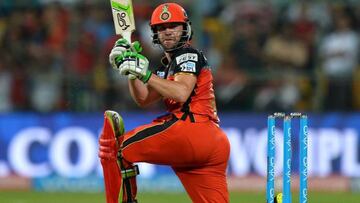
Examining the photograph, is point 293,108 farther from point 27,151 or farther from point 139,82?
point 139,82

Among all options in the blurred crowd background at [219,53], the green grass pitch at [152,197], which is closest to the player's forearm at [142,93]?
the green grass pitch at [152,197]

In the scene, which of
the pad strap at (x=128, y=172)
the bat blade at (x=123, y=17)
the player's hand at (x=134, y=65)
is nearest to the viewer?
the player's hand at (x=134, y=65)

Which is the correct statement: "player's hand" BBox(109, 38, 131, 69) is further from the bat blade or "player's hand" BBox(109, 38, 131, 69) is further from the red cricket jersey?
the red cricket jersey

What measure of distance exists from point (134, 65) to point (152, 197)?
5806 mm

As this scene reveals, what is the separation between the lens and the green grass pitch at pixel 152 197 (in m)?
12.0

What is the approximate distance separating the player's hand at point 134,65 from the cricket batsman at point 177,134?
64 millimetres

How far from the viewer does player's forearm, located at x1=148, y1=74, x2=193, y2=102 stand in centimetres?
706

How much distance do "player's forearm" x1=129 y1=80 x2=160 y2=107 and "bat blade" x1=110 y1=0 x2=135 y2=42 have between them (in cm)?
41

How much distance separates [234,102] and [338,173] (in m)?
1.75

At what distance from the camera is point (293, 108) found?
14.0m

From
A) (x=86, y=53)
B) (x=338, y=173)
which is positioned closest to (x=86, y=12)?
(x=86, y=53)

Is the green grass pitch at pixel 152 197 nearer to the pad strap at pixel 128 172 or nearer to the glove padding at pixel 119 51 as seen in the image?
the pad strap at pixel 128 172

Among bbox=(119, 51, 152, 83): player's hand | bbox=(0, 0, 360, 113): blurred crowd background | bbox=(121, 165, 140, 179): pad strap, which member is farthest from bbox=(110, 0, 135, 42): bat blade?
bbox=(0, 0, 360, 113): blurred crowd background

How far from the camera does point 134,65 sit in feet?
22.8
